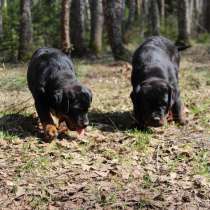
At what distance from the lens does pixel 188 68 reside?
43.8 feet

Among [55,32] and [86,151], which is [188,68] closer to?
[86,151]

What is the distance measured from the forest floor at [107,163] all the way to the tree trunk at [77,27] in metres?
6.90

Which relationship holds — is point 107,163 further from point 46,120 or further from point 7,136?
point 7,136

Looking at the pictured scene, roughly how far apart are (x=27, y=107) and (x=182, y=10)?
32.4ft

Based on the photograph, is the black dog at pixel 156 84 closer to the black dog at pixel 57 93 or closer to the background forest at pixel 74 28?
the black dog at pixel 57 93

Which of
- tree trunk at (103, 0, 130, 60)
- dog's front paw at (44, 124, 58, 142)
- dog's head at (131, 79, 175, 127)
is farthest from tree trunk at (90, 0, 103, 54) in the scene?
dog's front paw at (44, 124, 58, 142)

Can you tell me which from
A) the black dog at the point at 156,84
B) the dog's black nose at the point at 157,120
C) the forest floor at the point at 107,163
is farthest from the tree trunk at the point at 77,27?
the dog's black nose at the point at 157,120

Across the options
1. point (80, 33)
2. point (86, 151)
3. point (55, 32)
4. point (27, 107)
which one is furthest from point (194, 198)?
point (55, 32)

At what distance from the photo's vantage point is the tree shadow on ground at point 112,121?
8.08 metres

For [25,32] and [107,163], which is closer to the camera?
[107,163]

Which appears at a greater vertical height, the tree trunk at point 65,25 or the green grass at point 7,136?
the tree trunk at point 65,25

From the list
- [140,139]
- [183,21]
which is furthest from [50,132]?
[183,21]

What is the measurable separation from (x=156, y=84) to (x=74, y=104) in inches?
50.2

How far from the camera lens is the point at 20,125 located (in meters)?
8.12
